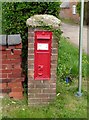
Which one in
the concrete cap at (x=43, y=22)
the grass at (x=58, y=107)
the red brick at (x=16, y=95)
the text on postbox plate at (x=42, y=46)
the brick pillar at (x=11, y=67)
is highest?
the concrete cap at (x=43, y=22)

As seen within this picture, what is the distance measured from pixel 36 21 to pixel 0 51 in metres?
0.75

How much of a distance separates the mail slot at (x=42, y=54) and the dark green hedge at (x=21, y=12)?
35.9 inches

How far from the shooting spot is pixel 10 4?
5633mm

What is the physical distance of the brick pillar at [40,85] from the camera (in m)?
4.94

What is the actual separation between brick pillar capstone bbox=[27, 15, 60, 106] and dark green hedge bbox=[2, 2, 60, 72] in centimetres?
68

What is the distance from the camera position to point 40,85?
16.6 ft

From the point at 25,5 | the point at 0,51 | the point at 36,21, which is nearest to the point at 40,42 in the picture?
the point at 36,21

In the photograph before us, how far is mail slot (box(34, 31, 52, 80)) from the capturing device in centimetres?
486

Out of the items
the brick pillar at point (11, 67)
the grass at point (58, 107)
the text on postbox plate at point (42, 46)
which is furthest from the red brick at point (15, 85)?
the text on postbox plate at point (42, 46)

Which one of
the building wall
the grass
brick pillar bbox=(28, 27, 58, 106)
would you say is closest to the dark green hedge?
brick pillar bbox=(28, 27, 58, 106)

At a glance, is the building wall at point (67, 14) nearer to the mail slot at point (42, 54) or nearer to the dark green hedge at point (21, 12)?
the dark green hedge at point (21, 12)

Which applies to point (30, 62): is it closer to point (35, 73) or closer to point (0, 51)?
point (35, 73)

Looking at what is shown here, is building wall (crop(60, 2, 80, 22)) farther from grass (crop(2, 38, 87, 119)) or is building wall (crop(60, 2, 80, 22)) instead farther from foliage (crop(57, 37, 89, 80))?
grass (crop(2, 38, 87, 119))

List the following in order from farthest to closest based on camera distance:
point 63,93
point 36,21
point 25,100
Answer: point 63,93 < point 25,100 < point 36,21
